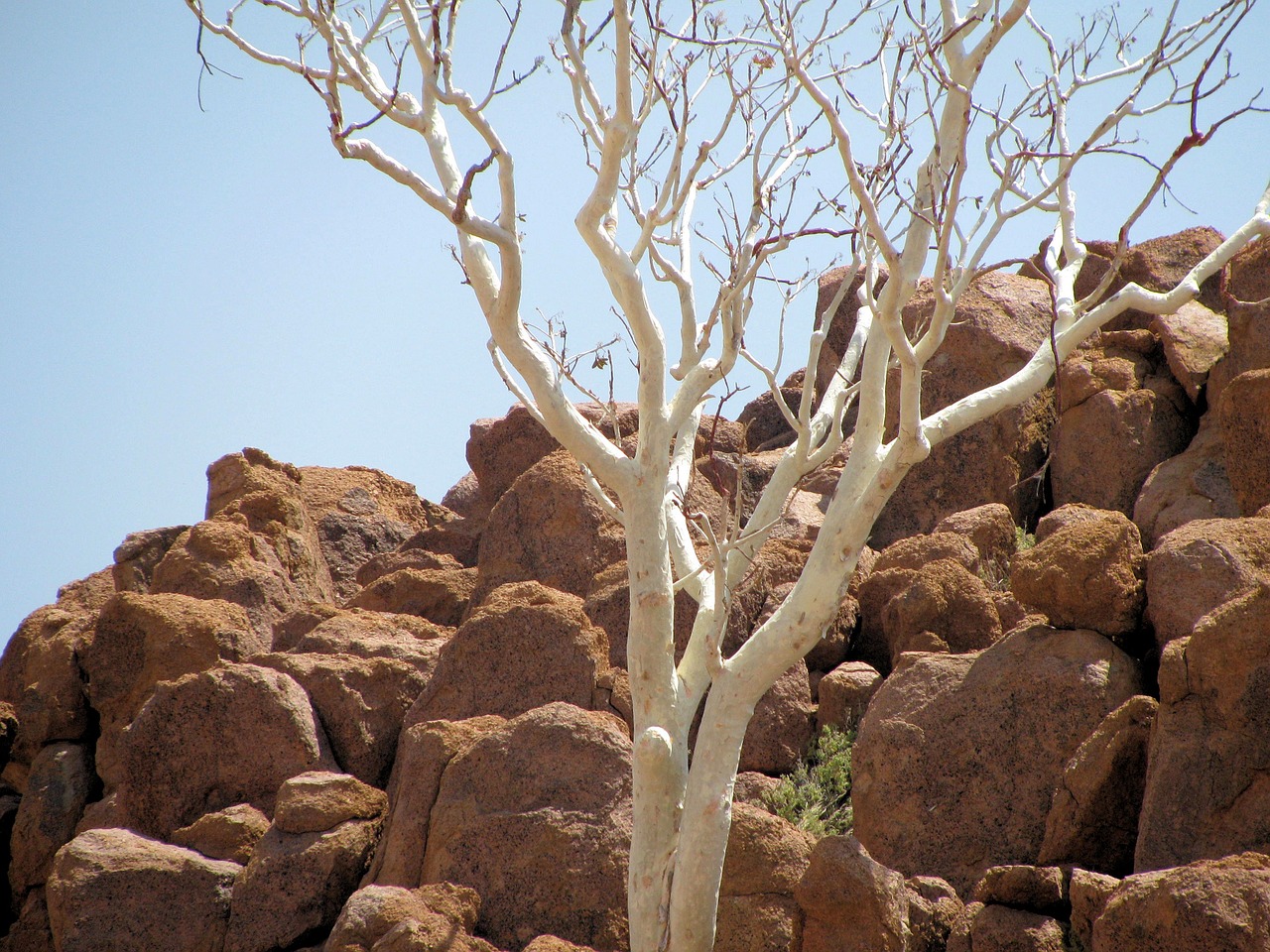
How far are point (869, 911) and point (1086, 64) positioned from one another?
6.45 meters

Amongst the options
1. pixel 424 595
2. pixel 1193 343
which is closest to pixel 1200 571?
pixel 1193 343

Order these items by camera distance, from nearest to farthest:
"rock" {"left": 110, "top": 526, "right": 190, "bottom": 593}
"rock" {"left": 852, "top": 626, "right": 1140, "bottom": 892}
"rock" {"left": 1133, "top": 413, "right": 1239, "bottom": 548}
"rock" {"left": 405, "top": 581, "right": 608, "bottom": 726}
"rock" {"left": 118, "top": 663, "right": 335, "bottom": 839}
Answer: "rock" {"left": 852, "top": 626, "right": 1140, "bottom": 892}, "rock" {"left": 118, "top": 663, "right": 335, "bottom": 839}, "rock" {"left": 405, "top": 581, "right": 608, "bottom": 726}, "rock" {"left": 1133, "top": 413, "right": 1239, "bottom": 548}, "rock" {"left": 110, "top": 526, "right": 190, "bottom": 593}

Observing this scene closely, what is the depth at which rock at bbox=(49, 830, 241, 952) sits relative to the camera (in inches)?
330

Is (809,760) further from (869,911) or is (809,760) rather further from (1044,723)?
(869,911)

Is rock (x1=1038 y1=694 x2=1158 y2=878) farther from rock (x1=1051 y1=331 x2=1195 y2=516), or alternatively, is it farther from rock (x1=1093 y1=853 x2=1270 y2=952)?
rock (x1=1051 y1=331 x2=1195 y2=516)

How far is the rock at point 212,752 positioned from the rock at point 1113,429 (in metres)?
7.84

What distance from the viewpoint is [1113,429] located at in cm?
1218

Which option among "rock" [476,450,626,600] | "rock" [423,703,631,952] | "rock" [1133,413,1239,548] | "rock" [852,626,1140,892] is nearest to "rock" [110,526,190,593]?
"rock" [476,450,626,600]

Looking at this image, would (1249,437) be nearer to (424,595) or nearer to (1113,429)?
(1113,429)

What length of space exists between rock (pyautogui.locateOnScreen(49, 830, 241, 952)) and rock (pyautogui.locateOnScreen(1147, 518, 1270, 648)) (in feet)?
22.8

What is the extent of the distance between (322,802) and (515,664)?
6.77ft

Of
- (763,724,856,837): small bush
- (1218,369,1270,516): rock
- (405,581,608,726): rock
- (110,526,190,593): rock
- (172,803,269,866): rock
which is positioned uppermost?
(110,526,190,593): rock

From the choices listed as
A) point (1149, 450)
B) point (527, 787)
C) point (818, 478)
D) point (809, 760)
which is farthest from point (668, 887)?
point (818, 478)

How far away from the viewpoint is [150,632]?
39.3 ft
